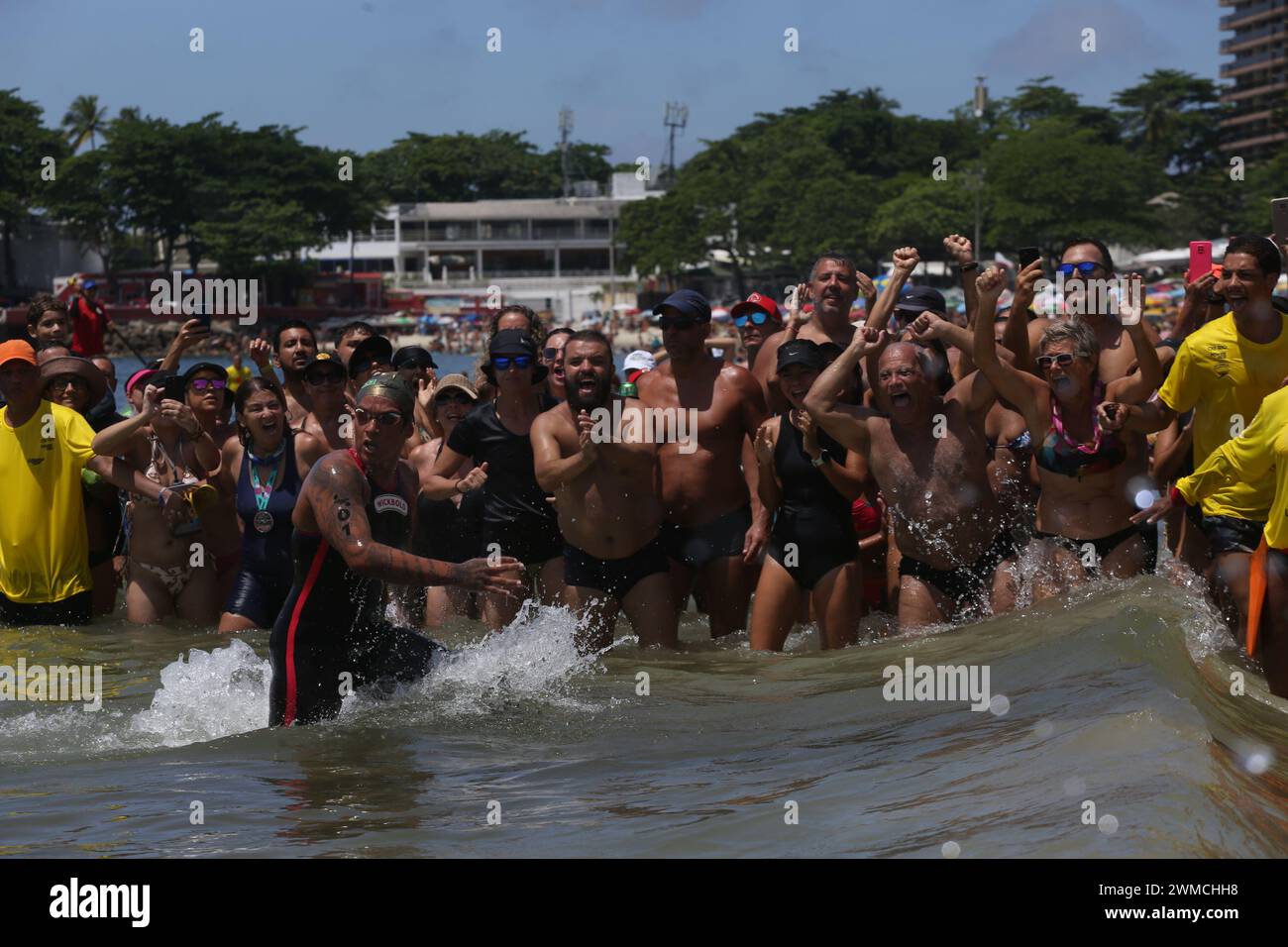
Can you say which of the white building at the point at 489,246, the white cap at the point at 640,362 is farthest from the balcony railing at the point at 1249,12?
the white cap at the point at 640,362

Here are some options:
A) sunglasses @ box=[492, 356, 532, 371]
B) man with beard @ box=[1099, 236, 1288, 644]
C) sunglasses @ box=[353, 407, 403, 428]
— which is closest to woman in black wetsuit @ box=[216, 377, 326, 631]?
sunglasses @ box=[492, 356, 532, 371]

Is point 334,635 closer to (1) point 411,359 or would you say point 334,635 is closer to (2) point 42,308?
(1) point 411,359

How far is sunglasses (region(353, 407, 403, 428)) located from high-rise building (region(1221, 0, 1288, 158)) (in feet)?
355

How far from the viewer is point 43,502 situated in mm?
9445

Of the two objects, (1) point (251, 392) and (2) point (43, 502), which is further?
(2) point (43, 502)

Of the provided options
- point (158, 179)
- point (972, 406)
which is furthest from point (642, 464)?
point (158, 179)

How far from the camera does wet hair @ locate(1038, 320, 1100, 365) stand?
297 inches

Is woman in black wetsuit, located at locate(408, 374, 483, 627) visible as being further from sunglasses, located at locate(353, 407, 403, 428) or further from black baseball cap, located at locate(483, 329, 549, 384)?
sunglasses, located at locate(353, 407, 403, 428)

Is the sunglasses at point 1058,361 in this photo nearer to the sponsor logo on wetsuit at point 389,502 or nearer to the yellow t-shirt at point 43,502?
the sponsor logo on wetsuit at point 389,502
